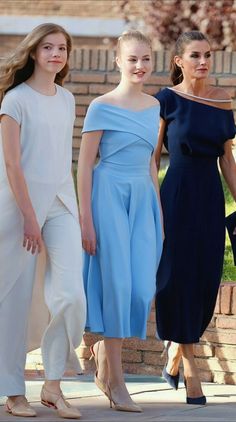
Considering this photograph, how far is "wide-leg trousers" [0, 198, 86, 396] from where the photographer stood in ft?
20.2

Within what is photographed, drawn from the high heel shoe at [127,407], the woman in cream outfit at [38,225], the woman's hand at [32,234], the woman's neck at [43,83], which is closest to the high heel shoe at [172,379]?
the high heel shoe at [127,407]

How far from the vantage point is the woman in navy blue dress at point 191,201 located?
6.92m

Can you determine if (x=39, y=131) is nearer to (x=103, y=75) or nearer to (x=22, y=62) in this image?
(x=22, y=62)

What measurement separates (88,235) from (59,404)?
0.83 meters

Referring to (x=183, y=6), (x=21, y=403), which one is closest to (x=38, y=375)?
(x=21, y=403)

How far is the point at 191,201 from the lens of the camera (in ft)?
22.8

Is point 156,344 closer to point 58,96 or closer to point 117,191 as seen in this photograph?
point 117,191

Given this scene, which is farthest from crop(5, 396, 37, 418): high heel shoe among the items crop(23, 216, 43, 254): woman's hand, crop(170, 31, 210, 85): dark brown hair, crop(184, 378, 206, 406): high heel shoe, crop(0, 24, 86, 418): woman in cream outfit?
crop(170, 31, 210, 85): dark brown hair

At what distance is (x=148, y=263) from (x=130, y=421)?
2.64ft

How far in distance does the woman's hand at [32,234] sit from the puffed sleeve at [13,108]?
0.46m

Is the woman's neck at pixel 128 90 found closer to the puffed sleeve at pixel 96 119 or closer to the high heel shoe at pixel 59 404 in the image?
the puffed sleeve at pixel 96 119

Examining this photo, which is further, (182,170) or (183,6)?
(183,6)

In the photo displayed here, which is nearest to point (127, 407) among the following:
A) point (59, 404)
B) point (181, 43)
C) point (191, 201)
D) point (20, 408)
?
point (59, 404)

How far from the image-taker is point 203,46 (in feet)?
22.9
